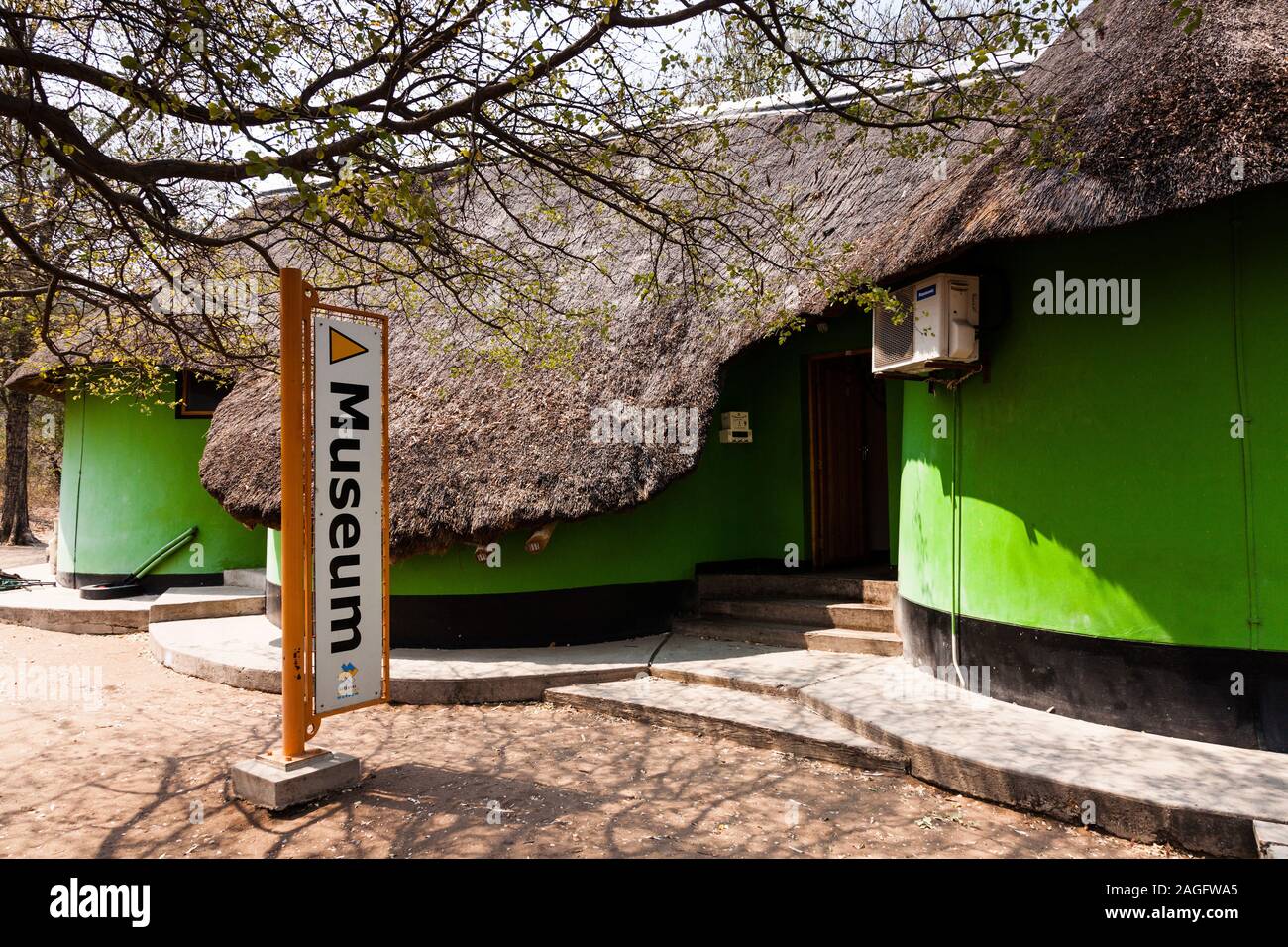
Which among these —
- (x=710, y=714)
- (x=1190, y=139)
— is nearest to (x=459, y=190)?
(x=710, y=714)

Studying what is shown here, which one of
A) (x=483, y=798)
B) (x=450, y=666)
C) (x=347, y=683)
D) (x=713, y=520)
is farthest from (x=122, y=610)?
(x=483, y=798)

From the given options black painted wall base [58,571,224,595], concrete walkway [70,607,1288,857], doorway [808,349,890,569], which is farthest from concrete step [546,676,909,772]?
black painted wall base [58,571,224,595]

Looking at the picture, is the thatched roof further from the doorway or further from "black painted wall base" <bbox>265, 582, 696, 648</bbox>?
the doorway

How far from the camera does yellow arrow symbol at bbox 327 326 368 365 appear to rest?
14.8 ft

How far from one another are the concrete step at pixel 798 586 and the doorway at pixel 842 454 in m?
0.69

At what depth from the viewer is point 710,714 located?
5711mm

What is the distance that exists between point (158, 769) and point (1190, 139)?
669cm

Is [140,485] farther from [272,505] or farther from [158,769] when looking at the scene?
[158,769]

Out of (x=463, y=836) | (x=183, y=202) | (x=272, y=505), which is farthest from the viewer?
(x=272, y=505)

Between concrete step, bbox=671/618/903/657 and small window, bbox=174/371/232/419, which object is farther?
small window, bbox=174/371/232/419

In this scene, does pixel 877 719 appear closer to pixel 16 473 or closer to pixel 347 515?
pixel 347 515

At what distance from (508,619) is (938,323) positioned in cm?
448

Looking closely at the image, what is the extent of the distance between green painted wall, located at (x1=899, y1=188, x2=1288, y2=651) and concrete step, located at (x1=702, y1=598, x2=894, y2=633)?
4.88ft

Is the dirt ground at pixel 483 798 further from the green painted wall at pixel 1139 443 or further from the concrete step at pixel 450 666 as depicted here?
the green painted wall at pixel 1139 443
